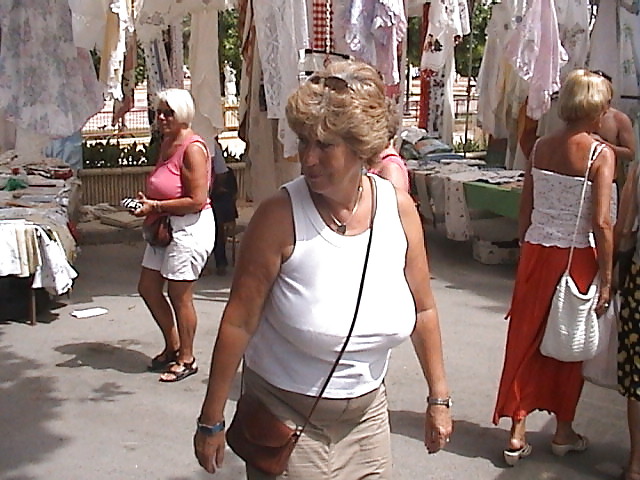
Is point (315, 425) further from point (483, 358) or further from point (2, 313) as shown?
point (2, 313)

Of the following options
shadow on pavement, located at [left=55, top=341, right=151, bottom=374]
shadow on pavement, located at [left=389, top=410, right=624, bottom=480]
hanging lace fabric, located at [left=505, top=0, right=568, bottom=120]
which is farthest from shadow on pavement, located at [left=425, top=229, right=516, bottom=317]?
shadow on pavement, located at [left=55, top=341, right=151, bottom=374]

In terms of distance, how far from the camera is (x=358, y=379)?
240 cm

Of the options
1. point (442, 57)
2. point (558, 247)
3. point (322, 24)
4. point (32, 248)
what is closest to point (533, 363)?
point (558, 247)

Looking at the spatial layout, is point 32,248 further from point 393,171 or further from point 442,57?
point 442,57

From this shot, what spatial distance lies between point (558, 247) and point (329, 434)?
6.33 feet

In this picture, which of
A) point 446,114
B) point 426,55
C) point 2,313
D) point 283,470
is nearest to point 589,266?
point 283,470

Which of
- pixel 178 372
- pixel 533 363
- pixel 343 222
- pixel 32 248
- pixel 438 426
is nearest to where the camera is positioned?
pixel 343 222

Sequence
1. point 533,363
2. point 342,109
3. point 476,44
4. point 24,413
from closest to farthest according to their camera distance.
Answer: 1. point 342,109
2. point 533,363
3. point 24,413
4. point 476,44

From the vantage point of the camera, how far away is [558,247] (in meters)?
3.97

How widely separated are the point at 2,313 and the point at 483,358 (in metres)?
3.46

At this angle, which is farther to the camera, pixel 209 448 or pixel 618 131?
pixel 618 131

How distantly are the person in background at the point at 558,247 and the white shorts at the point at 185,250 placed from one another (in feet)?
6.02

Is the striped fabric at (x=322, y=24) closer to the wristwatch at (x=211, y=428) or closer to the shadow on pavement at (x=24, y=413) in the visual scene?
the shadow on pavement at (x=24, y=413)

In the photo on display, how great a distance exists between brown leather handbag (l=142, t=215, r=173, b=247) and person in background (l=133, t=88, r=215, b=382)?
2cm
